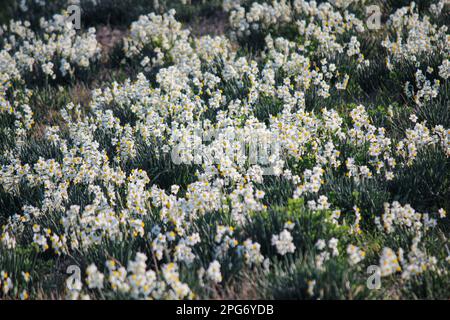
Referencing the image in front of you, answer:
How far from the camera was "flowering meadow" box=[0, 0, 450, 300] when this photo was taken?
3.65 m

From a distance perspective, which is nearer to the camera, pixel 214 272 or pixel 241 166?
pixel 214 272

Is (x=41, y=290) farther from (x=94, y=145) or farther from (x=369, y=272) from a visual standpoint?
(x=369, y=272)

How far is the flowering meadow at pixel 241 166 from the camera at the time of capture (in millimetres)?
3650

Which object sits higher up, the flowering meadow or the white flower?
the flowering meadow

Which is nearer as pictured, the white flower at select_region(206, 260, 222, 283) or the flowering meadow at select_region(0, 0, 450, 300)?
the white flower at select_region(206, 260, 222, 283)

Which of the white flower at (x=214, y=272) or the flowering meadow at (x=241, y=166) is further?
the flowering meadow at (x=241, y=166)

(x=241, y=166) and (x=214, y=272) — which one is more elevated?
(x=241, y=166)

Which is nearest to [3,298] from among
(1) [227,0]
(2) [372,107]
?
(2) [372,107]

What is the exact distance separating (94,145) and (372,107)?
309 centimetres

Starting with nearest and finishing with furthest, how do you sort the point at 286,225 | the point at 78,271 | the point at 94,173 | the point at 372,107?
the point at 286,225
the point at 78,271
the point at 94,173
the point at 372,107

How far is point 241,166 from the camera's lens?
4723mm

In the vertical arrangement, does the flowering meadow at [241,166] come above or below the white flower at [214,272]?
above

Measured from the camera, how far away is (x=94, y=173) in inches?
191

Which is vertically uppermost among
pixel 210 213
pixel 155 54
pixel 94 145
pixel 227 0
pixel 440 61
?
pixel 227 0
